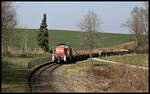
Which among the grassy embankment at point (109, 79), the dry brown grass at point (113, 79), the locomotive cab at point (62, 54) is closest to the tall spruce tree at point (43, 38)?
the locomotive cab at point (62, 54)

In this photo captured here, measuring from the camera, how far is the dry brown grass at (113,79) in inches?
871

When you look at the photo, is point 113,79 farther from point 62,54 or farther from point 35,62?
point 62,54

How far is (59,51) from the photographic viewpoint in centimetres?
3819

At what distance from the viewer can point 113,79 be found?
26.8 metres

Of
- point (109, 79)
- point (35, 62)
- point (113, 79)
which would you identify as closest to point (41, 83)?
point (109, 79)

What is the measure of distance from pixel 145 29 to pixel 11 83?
850 inches

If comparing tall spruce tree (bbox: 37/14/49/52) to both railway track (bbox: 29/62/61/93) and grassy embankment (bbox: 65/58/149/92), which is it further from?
railway track (bbox: 29/62/61/93)

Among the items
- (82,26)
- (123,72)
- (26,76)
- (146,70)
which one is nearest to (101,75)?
(123,72)

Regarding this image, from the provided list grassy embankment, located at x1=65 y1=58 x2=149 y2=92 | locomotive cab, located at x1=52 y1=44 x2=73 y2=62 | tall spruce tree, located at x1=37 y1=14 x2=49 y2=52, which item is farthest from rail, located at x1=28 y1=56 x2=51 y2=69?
tall spruce tree, located at x1=37 y1=14 x2=49 y2=52

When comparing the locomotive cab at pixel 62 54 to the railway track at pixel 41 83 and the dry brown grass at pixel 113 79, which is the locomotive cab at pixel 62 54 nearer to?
the dry brown grass at pixel 113 79

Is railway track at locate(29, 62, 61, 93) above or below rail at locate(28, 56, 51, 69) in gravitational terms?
above

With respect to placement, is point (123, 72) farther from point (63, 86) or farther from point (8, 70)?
point (8, 70)

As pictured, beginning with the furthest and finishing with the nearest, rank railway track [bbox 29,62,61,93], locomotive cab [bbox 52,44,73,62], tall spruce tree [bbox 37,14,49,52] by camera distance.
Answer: tall spruce tree [bbox 37,14,49,52] < locomotive cab [bbox 52,44,73,62] < railway track [bbox 29,62,61,93]

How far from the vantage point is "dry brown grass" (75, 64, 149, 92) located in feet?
72.6
